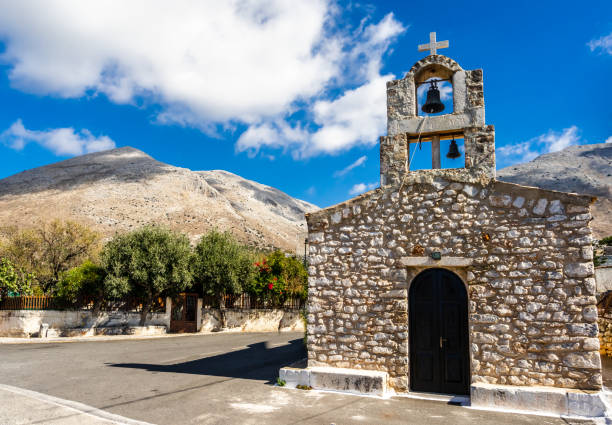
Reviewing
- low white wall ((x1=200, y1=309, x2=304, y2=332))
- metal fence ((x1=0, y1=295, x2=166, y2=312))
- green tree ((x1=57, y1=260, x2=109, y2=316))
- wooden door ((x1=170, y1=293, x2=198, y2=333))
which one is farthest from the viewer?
low white wall ((x1=200, y1=309, x2=304, y2=332))

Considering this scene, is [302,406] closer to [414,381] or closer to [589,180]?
[414,381]

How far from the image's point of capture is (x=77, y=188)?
70375 millimetres

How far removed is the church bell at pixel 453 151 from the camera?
8.90 metres

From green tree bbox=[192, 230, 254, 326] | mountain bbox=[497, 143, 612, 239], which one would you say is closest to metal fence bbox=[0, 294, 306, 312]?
green tree bbox=[192, 230, 254, 326]

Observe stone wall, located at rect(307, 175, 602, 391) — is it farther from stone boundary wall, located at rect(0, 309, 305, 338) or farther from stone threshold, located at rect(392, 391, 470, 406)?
stone boundary wall, located at rect(0, 309, 305, 338)

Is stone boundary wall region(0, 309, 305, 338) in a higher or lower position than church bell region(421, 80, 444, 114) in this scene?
lower

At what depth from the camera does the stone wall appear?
272 inches

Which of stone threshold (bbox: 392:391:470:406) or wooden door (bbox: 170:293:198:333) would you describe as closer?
stone threshold (bbox: 392:391:470:406)

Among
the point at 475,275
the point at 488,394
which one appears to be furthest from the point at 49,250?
the point at 488,394

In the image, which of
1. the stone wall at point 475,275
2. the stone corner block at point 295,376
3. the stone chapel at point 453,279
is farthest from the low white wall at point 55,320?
the stone wall at point 475,275

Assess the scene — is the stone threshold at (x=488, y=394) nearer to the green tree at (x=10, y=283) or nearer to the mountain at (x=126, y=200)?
the green tree at (x=10, y=283)

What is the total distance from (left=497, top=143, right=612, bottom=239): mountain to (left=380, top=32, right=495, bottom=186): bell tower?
63.3m

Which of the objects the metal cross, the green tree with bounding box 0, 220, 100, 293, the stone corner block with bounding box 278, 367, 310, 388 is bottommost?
the stone corner block with bounding box 278, 367, 310, 388

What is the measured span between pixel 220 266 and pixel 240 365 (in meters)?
13.1
